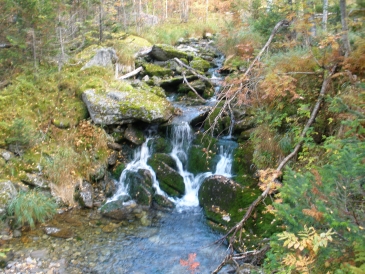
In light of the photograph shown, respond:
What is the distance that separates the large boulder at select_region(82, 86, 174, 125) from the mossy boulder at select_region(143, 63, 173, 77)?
2.94 m

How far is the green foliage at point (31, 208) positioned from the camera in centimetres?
586

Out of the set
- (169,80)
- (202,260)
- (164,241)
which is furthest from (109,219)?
(169,80)

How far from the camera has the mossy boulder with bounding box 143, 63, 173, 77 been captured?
442 inches

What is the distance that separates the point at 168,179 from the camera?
7473 millimetres

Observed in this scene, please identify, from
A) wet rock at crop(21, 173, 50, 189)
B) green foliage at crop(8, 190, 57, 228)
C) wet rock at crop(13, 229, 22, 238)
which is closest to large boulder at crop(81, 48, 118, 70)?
wet rock at crop(21, 173, 50, 189)

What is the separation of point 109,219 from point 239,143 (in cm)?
369

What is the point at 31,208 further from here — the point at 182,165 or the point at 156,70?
the point at 156,70

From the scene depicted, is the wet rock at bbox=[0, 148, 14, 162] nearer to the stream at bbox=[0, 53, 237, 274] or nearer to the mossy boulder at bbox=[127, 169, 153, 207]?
the stream at bbox=[0, 53, 237, 274]

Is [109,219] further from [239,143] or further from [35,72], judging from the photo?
[35,72]

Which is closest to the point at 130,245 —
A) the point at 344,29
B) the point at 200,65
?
the point at 344,29

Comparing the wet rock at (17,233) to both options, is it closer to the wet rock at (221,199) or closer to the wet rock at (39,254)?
the wet rock at (39,254)

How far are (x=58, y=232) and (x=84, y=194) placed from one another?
125cm

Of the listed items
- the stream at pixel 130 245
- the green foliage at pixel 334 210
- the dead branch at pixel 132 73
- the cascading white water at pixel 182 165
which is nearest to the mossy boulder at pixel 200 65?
the dead branch at pixel 132 73

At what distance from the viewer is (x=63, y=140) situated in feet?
25.1
